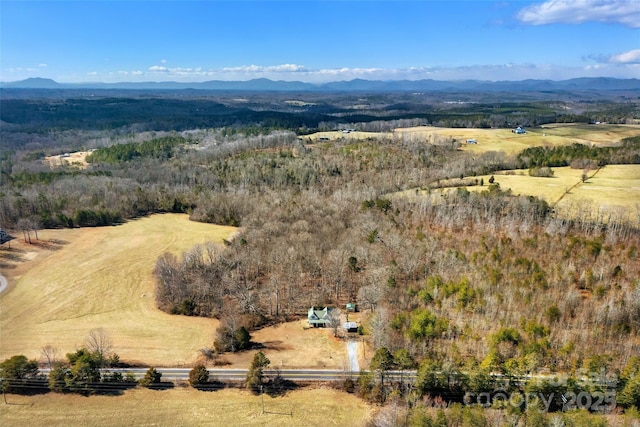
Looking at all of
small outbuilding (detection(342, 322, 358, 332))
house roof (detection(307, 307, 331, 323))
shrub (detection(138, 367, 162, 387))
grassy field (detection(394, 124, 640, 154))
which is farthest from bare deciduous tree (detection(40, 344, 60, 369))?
grassy field (detection(394, 124, 640, 154))

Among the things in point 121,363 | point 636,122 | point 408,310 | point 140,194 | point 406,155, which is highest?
point 636,122

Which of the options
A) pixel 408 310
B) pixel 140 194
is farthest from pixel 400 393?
pixel 140 194

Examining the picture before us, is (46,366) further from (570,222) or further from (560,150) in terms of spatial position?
(560,150)

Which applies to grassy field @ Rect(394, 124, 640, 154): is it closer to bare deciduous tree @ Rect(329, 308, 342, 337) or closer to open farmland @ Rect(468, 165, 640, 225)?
open farmland @ Rect(468, 165, 640, 225)

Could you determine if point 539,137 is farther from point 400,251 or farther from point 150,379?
point 150,379

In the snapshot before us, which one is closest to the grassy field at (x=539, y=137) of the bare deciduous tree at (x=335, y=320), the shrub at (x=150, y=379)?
the bare deciduous tree at (x=335, y=320)

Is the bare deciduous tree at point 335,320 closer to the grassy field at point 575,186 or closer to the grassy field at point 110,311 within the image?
the grassy field at point 110,311
